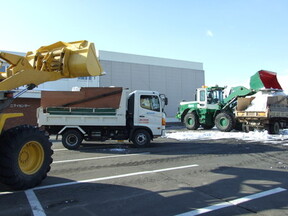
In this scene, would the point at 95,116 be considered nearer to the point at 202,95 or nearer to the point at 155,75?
the point at 202,95

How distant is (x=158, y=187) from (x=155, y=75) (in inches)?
1307

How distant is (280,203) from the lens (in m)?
4.93

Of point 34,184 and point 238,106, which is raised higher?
point 238,106

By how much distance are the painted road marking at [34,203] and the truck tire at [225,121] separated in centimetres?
1548

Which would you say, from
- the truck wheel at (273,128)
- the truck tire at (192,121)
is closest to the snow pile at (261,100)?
the truck wheel at (273,128)

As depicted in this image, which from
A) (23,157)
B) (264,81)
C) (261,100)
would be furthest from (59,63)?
(264,81)

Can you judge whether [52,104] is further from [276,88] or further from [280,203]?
[276,88]

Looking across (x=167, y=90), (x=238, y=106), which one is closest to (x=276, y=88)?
(x=238, y=106)

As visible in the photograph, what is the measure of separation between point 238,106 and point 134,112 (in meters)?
8.91

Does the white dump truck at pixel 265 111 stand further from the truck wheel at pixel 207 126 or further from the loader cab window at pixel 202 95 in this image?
the truck wheel at pixel 207 126

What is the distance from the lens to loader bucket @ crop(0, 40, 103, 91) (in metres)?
6.16

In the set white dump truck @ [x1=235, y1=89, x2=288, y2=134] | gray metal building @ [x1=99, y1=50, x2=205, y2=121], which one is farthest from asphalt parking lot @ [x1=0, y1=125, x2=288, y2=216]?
gray metal building @ [x1=99, y1=50, x2=205, y2=121]

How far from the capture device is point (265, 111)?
1647 cm

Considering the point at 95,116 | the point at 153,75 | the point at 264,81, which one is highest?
the point at 153,75
